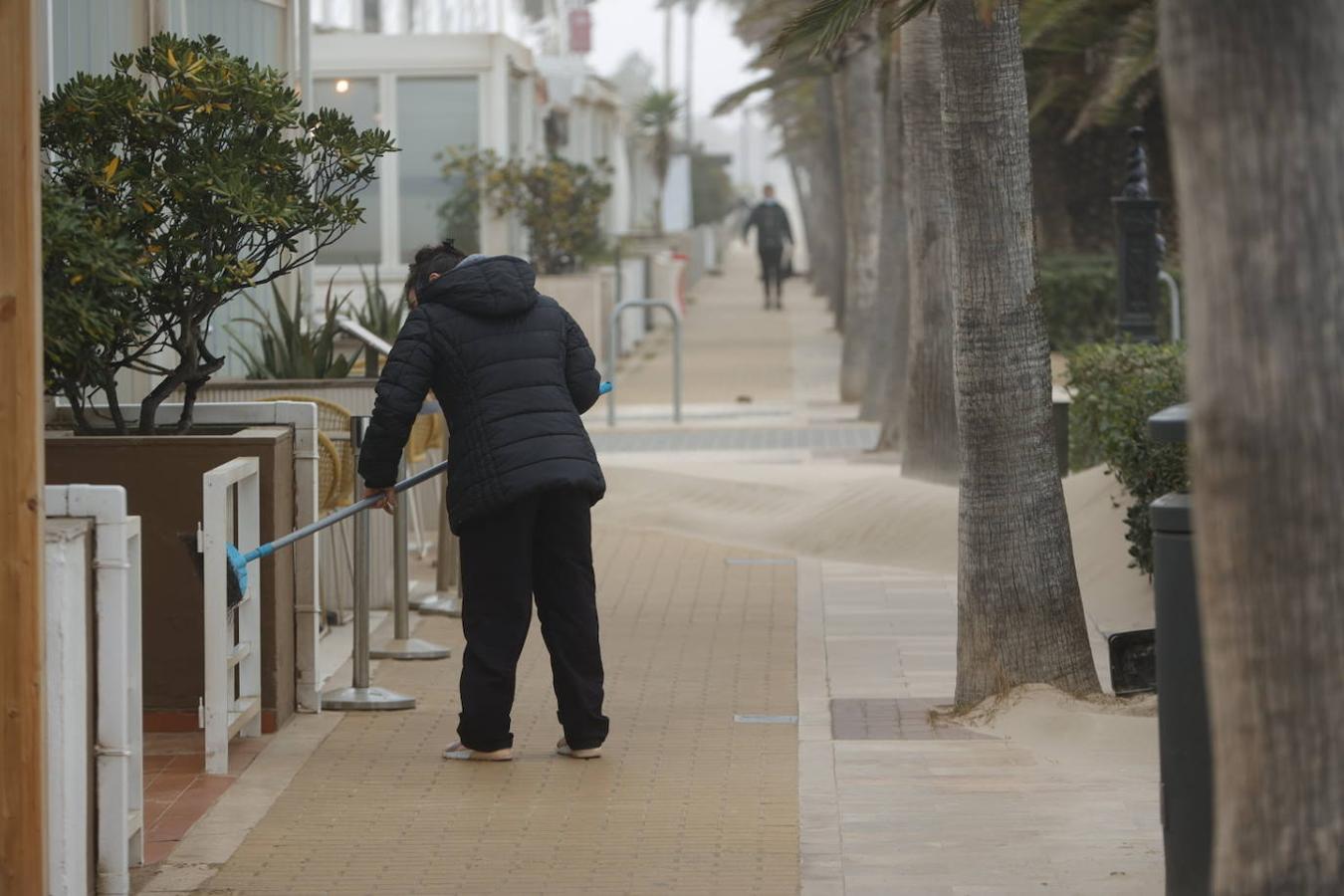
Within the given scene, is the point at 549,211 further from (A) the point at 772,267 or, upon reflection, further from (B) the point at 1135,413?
→ (B) the point at 1135,413

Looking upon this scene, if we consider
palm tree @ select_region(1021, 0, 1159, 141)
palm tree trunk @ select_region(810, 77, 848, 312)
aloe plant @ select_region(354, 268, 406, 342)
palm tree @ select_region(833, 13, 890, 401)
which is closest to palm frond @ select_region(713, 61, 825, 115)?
palm tree @ select_region(833, 13, 890, 401)

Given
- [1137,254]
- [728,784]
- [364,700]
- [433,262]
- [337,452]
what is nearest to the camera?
[728,784]

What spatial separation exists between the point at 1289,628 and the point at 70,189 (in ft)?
14.2

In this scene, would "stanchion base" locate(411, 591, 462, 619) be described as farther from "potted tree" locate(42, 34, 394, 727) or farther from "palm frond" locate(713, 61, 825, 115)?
"palm frond" locate(713, 61, 825, 115)

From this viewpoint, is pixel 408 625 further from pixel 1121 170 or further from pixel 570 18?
pixel 570 18

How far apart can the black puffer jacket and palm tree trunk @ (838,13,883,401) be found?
13438 mm

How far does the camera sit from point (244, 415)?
23.2ft

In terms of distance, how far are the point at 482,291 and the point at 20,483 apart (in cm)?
206

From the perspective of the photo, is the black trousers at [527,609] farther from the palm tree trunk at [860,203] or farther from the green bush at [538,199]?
the green bush at [538,199]

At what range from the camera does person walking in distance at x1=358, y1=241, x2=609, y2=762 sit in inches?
246

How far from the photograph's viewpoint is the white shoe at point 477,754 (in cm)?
650

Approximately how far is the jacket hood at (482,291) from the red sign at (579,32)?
26.6 meters

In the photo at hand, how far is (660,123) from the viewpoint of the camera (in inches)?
2034

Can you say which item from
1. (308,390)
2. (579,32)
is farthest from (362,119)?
(308,390)
